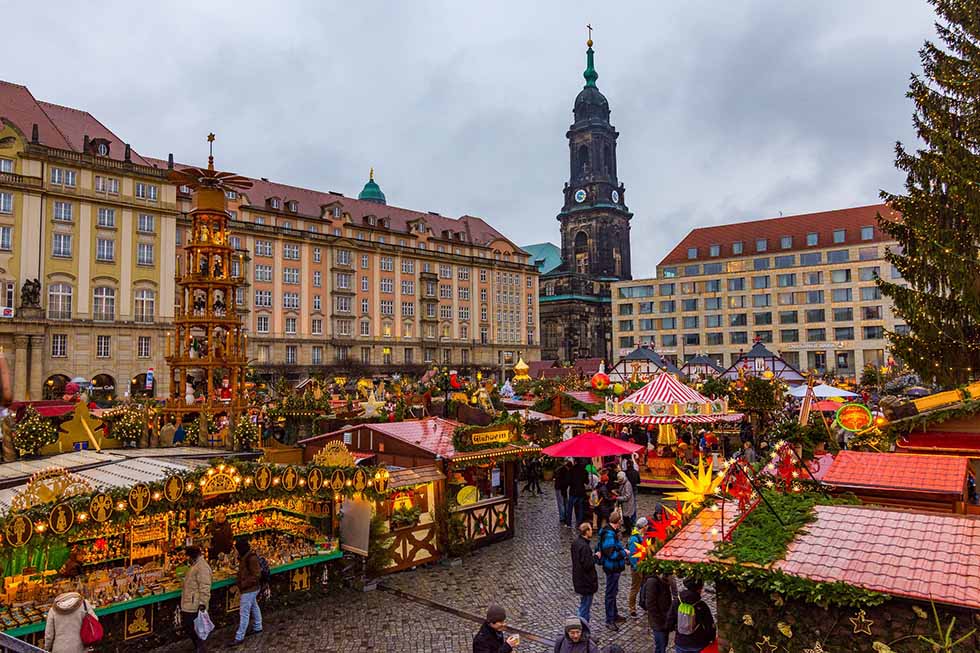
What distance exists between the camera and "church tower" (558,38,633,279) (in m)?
93.9

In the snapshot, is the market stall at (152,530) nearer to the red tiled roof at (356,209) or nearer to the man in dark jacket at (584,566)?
the man in dark jacket at (584,566)

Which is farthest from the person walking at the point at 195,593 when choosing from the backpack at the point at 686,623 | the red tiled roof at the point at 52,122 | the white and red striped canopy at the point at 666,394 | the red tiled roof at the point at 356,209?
the red tiled roof at the point at 356,209

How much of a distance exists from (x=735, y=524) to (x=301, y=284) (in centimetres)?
5834

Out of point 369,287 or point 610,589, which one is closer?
point 610,589

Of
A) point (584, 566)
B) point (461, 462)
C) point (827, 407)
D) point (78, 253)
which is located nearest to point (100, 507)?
point (584, 566)

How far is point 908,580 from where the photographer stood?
16.6ft

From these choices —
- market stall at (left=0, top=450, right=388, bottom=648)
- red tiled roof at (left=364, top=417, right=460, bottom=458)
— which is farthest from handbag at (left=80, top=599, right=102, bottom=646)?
red tiled roof at (left=364, top=417, right=460, bottom=458)

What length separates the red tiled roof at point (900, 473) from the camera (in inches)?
349

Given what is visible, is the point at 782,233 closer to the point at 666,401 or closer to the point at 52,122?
the point at 666,401

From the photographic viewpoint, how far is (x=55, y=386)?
42.8 meters

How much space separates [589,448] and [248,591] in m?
8.33

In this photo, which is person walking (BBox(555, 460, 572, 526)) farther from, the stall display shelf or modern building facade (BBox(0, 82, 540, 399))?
modern building facade (BBox(0, 82, 540, 399))

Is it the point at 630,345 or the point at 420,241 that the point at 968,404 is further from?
the point at 630,345

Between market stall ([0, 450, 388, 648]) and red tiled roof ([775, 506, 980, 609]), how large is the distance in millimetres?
7192
